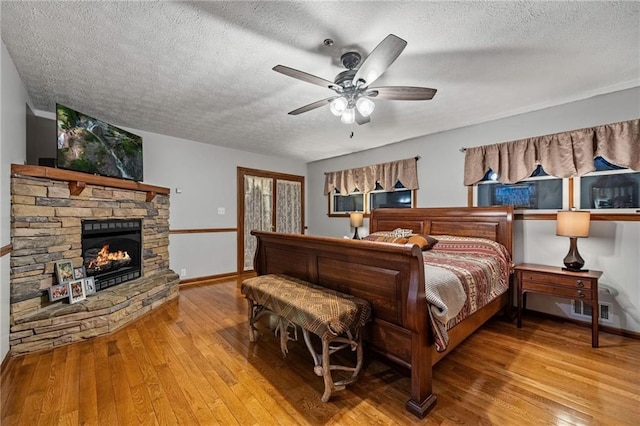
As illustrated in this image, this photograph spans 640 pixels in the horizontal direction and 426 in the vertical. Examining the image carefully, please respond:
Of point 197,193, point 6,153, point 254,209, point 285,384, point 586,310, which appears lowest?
point 285,384

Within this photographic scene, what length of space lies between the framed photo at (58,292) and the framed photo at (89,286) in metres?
0.18

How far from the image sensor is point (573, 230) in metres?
2.65

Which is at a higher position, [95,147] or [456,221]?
[95,147]

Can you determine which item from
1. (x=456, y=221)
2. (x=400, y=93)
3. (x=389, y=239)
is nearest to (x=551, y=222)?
(x=456, y=221)

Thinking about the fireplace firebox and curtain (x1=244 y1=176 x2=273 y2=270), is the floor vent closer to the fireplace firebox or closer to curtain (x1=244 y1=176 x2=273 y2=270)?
curtain (x1=244 y1=176 x2=273 y2=270)

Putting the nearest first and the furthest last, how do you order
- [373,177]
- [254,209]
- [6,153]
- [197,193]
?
[6,153] → [197,193] → [373,177] → [254,209]

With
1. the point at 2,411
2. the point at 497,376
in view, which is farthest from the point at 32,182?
the point at 497,376

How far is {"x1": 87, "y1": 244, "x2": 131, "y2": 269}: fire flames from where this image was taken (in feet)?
10.4

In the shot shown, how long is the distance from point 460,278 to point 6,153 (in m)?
3.90

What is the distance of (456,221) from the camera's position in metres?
3.66

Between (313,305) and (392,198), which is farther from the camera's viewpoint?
(392,198)

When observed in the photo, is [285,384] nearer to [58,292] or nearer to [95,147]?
[58,292]

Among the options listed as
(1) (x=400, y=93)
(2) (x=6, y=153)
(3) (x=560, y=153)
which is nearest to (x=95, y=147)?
(2) (x=6, y=153)

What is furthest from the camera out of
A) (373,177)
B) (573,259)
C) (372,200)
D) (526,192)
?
(372,200)
